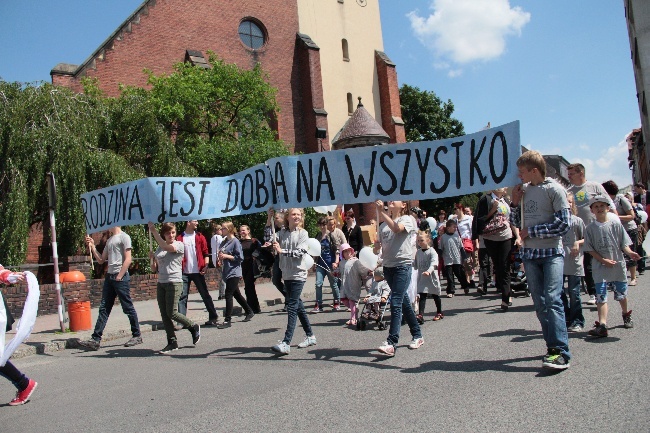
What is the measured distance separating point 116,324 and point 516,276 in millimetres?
7701

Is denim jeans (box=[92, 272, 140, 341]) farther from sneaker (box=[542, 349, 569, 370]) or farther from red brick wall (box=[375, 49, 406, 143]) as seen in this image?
red brick wall (box=[375, 49, 406, 143])

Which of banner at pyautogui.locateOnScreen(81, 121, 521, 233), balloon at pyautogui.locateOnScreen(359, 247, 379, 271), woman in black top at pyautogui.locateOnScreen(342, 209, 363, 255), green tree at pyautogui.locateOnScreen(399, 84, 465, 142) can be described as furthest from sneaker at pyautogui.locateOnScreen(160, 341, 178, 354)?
green tree at pyautogui.locateOnScreen(399, 84, 465, 142)

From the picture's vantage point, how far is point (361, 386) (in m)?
5.39

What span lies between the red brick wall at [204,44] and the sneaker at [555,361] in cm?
2412

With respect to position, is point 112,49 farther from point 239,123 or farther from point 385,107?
point 385,107

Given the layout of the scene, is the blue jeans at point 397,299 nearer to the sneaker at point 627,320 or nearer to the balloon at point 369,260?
the balloon at point 369,260

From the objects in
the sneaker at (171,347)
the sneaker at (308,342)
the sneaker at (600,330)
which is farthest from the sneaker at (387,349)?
the sneaker at (171,347)

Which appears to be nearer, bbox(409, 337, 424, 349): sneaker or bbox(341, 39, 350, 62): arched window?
bbox(409, 337, 424, 349): sneaker

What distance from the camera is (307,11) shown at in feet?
114

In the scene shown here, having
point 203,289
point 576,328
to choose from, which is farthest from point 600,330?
point 203,289

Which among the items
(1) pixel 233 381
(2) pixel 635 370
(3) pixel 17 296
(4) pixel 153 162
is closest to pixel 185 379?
(1) pixel 233 381

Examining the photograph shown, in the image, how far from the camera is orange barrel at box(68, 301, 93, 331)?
34.4 ft

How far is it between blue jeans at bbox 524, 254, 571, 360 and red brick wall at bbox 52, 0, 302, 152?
23.7 m

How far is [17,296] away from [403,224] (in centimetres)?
1023
